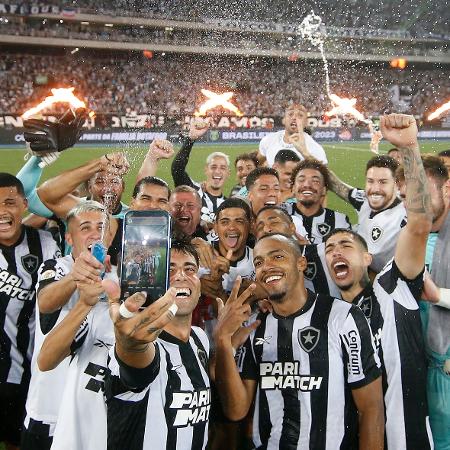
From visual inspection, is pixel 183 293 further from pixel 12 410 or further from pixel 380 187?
pixel 380 187

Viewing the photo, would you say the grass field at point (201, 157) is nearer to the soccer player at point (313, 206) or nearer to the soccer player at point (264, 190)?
the soccer player at point (264, 190)

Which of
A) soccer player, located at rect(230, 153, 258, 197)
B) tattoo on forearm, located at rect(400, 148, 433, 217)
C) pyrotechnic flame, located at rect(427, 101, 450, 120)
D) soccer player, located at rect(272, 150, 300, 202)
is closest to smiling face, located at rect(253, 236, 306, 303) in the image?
tattoo on forearm, located at rect(400, 148, 433, 217)

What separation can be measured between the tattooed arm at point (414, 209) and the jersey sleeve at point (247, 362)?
2.13 feet

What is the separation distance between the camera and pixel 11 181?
2650 millimetres

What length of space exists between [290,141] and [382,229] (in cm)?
217

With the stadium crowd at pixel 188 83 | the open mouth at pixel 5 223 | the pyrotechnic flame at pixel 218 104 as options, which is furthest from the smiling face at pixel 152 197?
the stadium crowd at pixel 188 83

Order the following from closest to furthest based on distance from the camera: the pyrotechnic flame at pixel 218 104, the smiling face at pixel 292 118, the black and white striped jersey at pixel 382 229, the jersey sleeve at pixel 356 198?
the black and white striped jersey at pixel 382 229 → the jersey sleeve at pixel 356 198 → the smiling face at pixel 292 118 → the pyrotechnic flame at pixel 218 104

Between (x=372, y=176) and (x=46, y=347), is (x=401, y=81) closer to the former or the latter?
(x=372, y=176)

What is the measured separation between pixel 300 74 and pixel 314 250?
16.8 meters

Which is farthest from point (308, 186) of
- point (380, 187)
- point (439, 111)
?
point (439, 111)

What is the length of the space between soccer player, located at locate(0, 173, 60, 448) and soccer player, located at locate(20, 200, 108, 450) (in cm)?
32

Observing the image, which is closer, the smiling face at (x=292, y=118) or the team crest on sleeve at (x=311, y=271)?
the team crest on sleeve at (x=311, y=271)

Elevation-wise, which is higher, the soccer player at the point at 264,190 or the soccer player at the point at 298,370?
the soccer player at the point at 264,190

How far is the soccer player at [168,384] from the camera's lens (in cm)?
149
